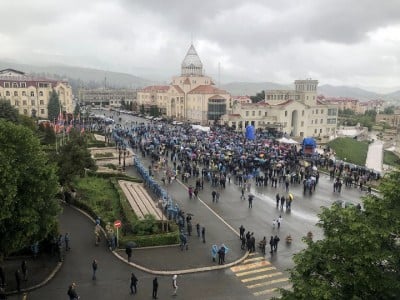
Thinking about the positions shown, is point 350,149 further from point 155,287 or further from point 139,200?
point 155,287

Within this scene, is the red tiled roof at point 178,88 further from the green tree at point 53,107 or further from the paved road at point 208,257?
the paved road at point 208,257

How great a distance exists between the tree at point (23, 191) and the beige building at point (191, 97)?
6936 centimetres

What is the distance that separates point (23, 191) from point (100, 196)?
1256cm

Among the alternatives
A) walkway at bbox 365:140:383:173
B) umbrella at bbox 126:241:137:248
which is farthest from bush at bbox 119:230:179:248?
walkway at bbox 365:140:383:173

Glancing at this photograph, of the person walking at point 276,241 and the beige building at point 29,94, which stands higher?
the beige building at point 29,94

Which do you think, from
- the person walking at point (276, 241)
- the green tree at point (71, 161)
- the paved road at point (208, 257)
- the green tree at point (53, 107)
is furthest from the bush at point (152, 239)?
the green tree at point (53, 107)

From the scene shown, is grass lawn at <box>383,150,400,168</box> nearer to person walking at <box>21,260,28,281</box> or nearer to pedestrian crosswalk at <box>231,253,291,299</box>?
pedestrian crosswalk at <box>231,253,291,299</box>

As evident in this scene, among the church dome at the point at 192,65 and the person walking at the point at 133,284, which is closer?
the person walking at the point at 133,284

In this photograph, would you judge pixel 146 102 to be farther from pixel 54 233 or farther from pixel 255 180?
pixel 54 233

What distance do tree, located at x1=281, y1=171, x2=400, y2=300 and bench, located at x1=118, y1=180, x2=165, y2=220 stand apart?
14288mm

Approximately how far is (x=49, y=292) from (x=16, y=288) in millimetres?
1512

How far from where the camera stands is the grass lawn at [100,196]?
2498 centimetres

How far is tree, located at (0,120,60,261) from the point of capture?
605 inches

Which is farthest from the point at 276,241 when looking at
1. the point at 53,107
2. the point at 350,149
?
the point at 53,107
